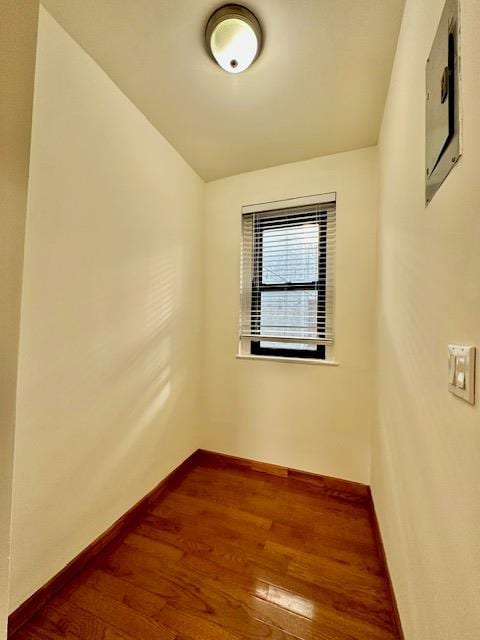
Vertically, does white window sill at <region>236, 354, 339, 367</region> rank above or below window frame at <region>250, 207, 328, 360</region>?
below

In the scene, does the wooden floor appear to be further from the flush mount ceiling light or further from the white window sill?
the flush mount ceiling light

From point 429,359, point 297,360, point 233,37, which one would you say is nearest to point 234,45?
point 233,37

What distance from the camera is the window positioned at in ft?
6.77

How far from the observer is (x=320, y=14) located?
113cm

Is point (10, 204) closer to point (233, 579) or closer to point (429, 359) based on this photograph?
point (429, 359)

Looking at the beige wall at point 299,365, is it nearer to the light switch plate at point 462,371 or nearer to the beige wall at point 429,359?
the beige wall at point 429,359

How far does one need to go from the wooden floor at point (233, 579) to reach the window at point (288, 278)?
3.68 feet

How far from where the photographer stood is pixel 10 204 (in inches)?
23.3

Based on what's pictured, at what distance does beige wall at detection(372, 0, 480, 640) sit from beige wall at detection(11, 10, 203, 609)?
1.42 metres

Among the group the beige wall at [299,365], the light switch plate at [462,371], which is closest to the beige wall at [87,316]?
the beige wall at [299,365]

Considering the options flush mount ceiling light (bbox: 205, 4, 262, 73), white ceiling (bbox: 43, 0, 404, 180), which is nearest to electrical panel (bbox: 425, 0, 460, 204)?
white ceiling (bbox: 43, 0, 404, 180)

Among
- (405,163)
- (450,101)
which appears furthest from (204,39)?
(450,101)

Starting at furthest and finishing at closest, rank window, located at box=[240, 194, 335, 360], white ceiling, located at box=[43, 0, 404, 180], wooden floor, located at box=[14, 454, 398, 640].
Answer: window, located at box=[240, 194, 335, 360] → white ceiling, located at box=[43, 0, 404, 180] → wooden floor, located at box=[14, 454, 398, 640]

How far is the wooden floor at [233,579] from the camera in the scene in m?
1.03
